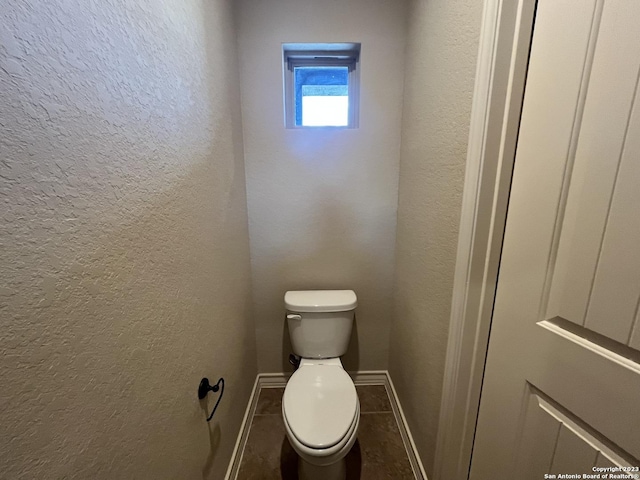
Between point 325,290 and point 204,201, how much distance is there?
0.90m

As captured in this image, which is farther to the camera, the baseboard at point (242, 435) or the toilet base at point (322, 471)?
the baseboard at point (242, 435)

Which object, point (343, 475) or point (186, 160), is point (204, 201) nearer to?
point (186, 160)

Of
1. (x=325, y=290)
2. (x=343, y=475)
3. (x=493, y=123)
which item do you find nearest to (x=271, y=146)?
(x=325, y=290)

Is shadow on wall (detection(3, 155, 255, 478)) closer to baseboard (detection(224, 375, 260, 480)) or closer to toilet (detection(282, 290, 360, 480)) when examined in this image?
baseboard (detection(224, 375, 260, 480))

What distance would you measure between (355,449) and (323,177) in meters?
1.43

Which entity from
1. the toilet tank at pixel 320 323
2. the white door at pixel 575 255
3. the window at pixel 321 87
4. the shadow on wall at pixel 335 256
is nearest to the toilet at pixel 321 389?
the toilet tank at pixel 320 323

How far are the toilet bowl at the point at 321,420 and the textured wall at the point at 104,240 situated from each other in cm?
32

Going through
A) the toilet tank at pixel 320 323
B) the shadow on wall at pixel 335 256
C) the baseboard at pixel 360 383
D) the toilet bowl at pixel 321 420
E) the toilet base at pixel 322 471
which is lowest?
the baseboard at pixel 360 383

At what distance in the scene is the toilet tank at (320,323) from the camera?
4.59 feet

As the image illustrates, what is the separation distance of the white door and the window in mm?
1003

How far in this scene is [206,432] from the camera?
0.91 m

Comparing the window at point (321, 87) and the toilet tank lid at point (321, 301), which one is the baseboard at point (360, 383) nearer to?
the toilet tank lid at point (321, 301)

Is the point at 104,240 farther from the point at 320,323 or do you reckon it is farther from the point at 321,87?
the point at 321,87

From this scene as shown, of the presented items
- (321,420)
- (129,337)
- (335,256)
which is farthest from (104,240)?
(335,256)
